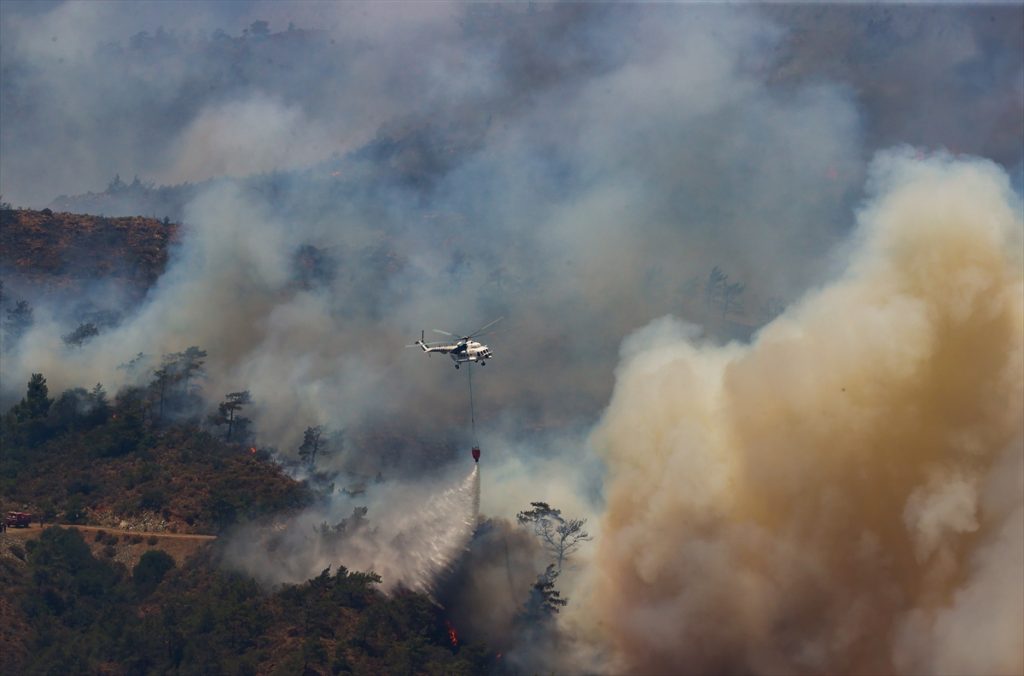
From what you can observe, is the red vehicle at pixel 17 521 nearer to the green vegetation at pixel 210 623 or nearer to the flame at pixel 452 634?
the green vegetation at pixel 210 623

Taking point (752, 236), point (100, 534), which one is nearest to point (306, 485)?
point (100, 534)

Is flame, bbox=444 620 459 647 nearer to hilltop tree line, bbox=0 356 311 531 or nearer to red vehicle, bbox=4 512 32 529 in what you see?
hilltop tree line, bbox=0 356 311 531

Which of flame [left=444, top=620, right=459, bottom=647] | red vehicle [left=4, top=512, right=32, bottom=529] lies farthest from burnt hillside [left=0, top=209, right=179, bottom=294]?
flame [left=444, top=620, right=459, bottom=647]

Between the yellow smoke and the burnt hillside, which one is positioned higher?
the burnt hillside

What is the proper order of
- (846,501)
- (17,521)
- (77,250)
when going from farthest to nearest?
(77,250) < (17,521) < (846,501)

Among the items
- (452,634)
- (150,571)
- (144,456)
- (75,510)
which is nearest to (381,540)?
(452,634)

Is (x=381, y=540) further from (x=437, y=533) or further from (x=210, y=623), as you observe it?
(x=210, y=623)
